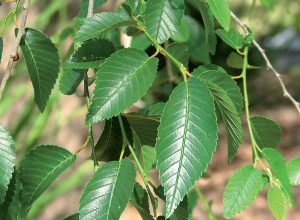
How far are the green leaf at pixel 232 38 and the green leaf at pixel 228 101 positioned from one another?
24cm

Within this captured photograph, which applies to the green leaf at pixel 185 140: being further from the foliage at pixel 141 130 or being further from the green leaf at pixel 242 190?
the green leaf at pixel 242 190

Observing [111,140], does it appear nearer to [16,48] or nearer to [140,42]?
[16,48]

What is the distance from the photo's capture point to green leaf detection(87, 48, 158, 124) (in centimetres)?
A: 69

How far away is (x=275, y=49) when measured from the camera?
4586 millimetres

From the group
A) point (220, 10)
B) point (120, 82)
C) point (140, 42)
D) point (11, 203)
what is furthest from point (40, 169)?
point (140, 42)

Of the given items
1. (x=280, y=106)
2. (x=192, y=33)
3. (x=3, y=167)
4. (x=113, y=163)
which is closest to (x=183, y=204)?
(x=113, y=163)

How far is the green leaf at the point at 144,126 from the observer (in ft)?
2.68

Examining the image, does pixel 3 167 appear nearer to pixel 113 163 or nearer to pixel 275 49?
pixel 113 163

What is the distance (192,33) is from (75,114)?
118 cm

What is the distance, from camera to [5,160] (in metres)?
0.72

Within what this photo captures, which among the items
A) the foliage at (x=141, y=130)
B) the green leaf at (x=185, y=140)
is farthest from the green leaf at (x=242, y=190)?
the green leaf at (x=185, y=140)

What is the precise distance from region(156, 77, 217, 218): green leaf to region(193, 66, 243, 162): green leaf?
0.08ft

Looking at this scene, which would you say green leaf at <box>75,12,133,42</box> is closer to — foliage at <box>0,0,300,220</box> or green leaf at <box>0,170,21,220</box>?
foliage at <box>0,0,300,220</box>

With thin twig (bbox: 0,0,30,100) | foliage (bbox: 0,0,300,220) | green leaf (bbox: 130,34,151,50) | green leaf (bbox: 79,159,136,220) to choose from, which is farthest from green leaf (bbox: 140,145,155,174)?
green leaf (bbox: 130,34,151,50)
